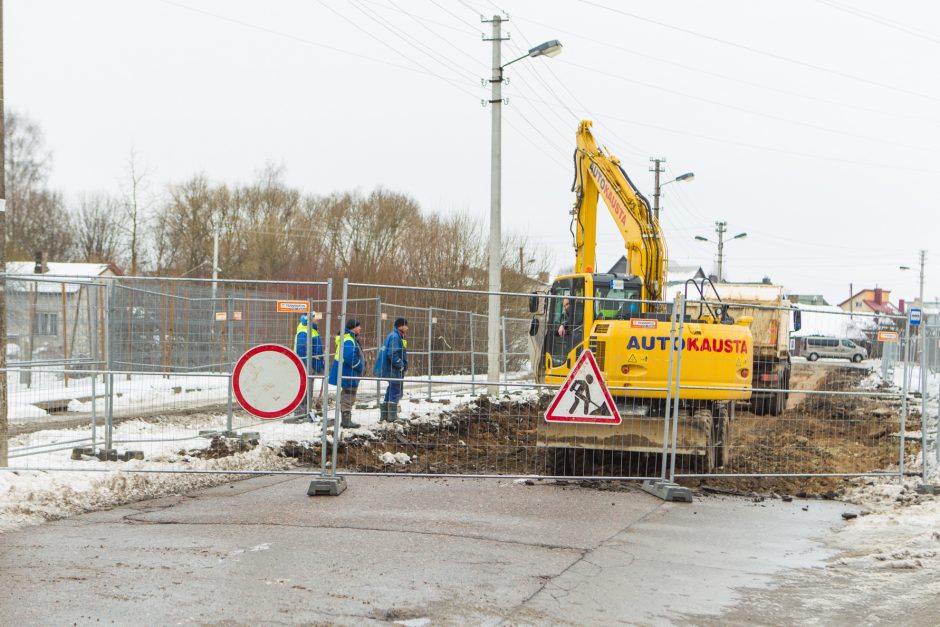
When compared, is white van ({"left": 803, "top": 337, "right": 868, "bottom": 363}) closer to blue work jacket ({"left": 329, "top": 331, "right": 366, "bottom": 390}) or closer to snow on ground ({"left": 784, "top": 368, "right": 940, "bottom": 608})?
snow on ground ({"left": 784, "top": 368, "right": 940, "bottom": 608})

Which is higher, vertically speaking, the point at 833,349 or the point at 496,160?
the point at 496,160

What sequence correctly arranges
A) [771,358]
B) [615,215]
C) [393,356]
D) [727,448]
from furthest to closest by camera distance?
1. [615,215]
2. [393,356]
3. [771,358]
4. [727,448]

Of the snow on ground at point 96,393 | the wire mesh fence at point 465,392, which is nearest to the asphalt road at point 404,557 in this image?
the wire mesh fence at point 465,392

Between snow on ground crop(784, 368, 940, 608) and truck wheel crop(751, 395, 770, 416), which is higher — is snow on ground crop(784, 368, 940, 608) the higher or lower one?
the lower one

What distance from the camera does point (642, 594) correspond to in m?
6.11

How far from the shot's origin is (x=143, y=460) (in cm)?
1025

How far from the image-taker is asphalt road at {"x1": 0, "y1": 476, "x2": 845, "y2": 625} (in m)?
5.48

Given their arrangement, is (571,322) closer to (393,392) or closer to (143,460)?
(393,392)

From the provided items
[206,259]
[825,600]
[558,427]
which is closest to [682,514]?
[558,427]

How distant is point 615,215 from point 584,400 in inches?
253

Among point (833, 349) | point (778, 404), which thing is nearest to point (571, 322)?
point (778, 404)

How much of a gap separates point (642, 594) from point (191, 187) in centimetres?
5571

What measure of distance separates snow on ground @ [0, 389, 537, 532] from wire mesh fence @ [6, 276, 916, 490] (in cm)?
5

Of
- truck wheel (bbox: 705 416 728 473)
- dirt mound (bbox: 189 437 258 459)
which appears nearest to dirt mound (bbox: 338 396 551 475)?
dirt mound (bbox: 189 437 258 459)
